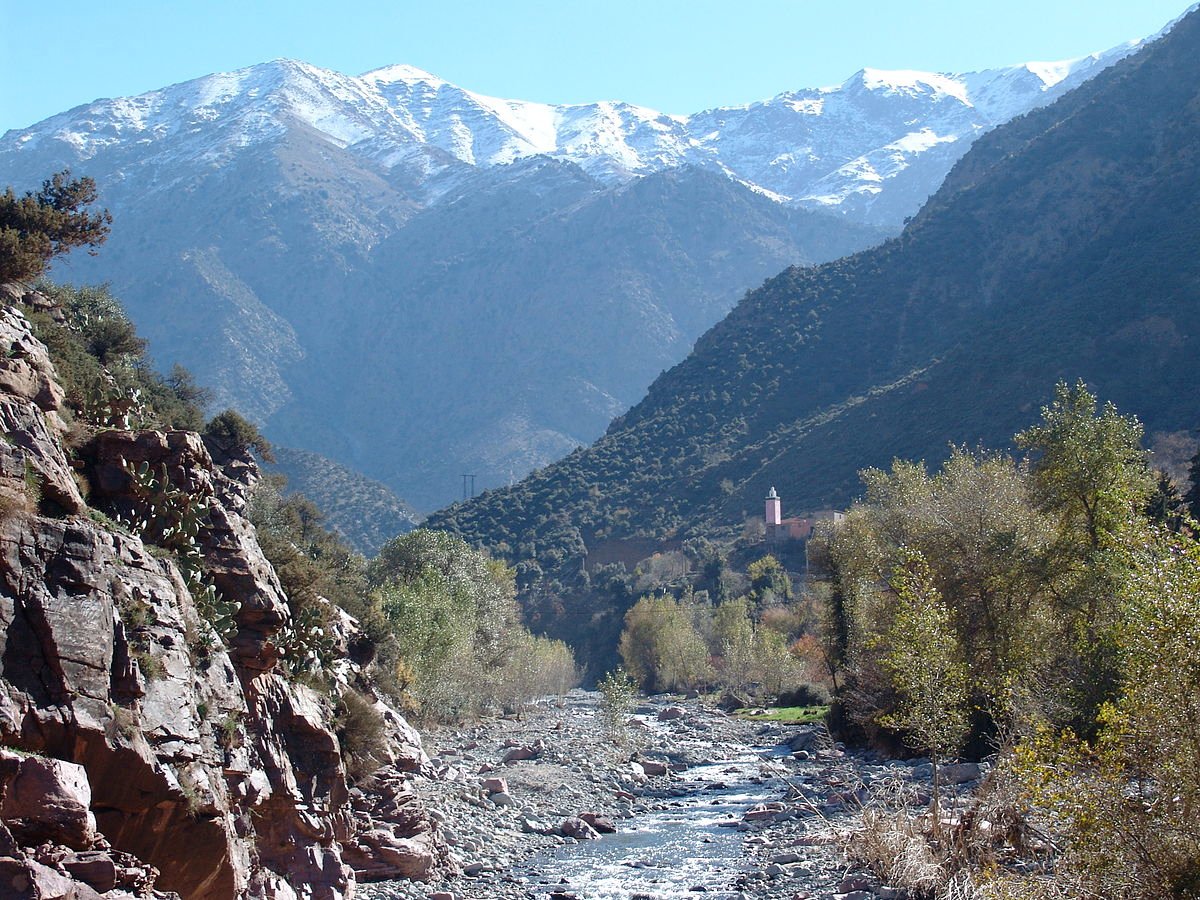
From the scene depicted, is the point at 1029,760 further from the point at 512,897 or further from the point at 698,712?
the point at 698,712

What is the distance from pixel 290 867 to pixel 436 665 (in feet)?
112

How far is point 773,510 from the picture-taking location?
100m

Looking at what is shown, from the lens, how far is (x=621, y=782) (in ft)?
145

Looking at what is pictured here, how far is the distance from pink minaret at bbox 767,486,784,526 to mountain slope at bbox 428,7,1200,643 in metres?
2.09

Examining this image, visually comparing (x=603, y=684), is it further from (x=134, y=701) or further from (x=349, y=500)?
(x=349, y=500)

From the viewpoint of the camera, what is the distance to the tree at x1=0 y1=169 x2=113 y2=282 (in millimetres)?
23906

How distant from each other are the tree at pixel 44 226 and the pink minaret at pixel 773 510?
73.4 meters

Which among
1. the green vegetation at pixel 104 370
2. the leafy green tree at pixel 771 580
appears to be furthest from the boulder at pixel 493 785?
the leafy green tree at pixel 771 580

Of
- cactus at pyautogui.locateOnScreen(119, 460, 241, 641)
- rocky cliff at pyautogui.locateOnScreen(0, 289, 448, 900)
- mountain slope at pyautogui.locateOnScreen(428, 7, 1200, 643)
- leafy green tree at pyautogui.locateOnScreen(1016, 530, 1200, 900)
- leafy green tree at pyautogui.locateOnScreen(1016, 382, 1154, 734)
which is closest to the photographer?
leafy green tree at pyautogui.locateOnScreen(1016, 530, 1200, 900)

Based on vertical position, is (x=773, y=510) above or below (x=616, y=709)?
above

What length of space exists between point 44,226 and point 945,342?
9570 centimetres

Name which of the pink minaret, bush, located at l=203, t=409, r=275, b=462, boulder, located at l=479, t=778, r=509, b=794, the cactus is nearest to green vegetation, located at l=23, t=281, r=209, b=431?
bush, located at l=203, t=409, r=275, b=462

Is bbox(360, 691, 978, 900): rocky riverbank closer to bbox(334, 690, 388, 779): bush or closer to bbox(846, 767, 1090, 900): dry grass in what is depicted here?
bbox(846, 767, 1090, 900): dry grass

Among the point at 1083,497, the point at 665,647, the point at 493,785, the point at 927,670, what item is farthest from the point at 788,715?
the point at 927,670
